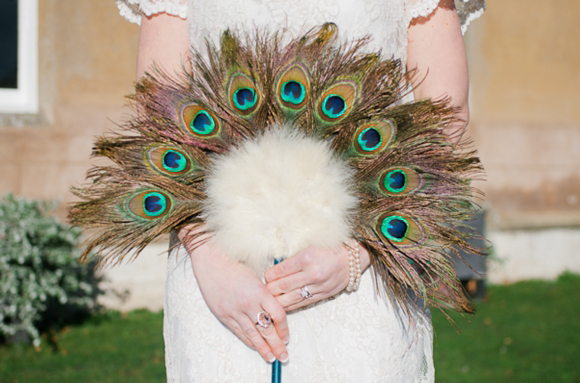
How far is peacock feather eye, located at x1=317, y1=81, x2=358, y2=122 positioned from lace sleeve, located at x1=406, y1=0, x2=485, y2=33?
0.46m

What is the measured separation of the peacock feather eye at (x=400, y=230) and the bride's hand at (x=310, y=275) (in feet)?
0.28

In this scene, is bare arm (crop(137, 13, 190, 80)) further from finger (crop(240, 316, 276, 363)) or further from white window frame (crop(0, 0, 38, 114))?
white window frame (crop(0, 0, 38, 114))

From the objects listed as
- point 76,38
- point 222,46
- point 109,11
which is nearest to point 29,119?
point 76,38

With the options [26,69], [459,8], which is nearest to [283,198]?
[459,8]

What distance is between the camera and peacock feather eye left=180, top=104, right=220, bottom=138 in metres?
1.45

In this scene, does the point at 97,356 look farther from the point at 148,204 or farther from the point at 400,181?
the point at 400,181

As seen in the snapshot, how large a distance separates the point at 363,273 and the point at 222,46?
29.8 inches

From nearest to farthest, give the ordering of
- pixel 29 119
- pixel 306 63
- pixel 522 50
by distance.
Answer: pixel 306 63 → pixel 29 119 → pixel 522 50

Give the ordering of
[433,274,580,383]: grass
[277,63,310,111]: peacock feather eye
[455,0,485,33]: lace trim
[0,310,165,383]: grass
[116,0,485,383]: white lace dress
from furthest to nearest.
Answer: [433,274,580,383]: grass < [0,310,165,383]: grass < [455,0,485,33]: lace trim < [116,0,485,383]: white lace dress < [277,63,310,111]: peacock feather eye

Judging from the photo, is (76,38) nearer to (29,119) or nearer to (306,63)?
(29,119)

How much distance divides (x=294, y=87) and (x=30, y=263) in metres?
4.21

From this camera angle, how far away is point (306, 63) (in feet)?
4.49

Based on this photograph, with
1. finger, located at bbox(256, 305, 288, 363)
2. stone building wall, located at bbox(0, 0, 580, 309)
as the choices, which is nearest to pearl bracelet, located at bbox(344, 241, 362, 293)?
finger, located at bbox(256, 305, 288, 363)

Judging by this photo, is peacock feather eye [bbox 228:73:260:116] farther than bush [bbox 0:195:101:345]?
No
